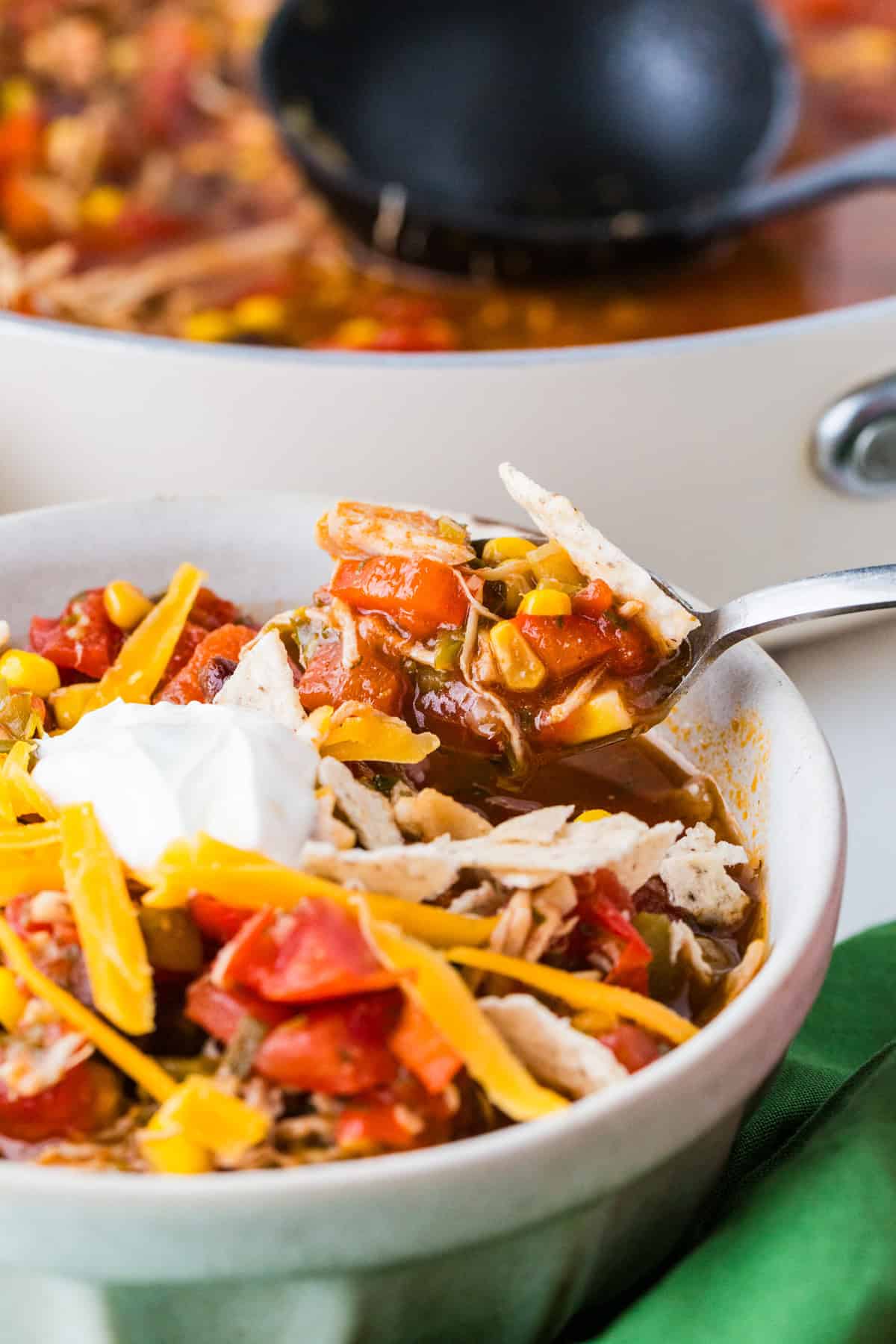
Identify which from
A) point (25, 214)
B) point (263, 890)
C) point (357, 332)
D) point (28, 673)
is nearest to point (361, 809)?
point (263, 890)

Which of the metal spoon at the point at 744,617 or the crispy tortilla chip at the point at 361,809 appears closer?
the crispy tortilla chip at the point at 361,809

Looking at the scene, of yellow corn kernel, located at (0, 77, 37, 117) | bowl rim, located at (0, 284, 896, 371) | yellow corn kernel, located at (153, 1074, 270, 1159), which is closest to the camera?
yellow corn kernel, located at (153, 1074, 270, 1159)

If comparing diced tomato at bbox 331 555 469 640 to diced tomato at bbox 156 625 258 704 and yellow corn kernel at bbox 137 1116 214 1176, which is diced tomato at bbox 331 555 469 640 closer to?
diced tomato at bbox 156 625 258 704

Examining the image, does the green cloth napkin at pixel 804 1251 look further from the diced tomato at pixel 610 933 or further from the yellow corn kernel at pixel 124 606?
the yellow corn kernel at pixel 124 606

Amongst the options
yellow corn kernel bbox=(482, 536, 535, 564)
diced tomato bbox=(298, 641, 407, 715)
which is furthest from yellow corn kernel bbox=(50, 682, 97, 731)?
yellow corn kernel bbox=(482, 536, 535, 564)

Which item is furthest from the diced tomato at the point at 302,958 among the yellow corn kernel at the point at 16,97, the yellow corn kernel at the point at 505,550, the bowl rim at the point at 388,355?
the yellow corn kernel at the point at 16,97
